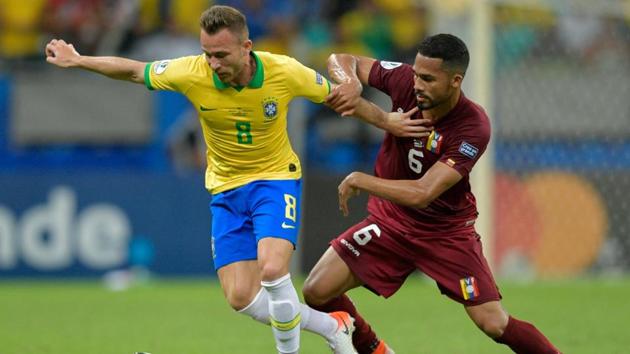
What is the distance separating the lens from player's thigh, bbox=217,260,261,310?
271 inches

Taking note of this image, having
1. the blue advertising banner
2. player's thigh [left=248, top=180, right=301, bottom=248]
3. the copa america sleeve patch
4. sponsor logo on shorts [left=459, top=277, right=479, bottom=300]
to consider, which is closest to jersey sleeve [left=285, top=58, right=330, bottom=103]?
player's thigh [left=248, top=180, right=301, bottom=248]

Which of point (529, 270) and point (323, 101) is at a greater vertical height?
point (323, 101)

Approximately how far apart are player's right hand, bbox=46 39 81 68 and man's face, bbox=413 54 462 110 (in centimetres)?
196

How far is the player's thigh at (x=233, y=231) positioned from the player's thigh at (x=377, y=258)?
57 cm

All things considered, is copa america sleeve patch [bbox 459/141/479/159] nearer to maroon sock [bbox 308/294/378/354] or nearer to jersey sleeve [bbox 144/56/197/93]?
maroon sock [bbox 308/294/378/354]

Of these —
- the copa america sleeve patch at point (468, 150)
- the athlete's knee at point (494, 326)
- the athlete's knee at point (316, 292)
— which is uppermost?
the copa america sleeve patch at point (468, 150)

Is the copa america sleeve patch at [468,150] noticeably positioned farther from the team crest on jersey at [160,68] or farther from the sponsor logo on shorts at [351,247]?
the team crest on jersey at [160,68]

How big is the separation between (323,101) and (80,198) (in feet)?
23.2

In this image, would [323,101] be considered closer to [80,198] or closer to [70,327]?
[70,327]

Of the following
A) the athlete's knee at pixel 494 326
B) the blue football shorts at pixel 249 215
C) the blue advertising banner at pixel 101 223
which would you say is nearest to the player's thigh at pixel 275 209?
the blue football shorts at pixel 249 215

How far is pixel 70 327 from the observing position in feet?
30.9

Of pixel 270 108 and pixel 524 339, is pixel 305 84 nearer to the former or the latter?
pixel 270 108

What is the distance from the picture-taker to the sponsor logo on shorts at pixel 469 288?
674cm

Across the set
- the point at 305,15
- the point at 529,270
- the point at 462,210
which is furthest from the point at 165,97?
the point at 462,210
